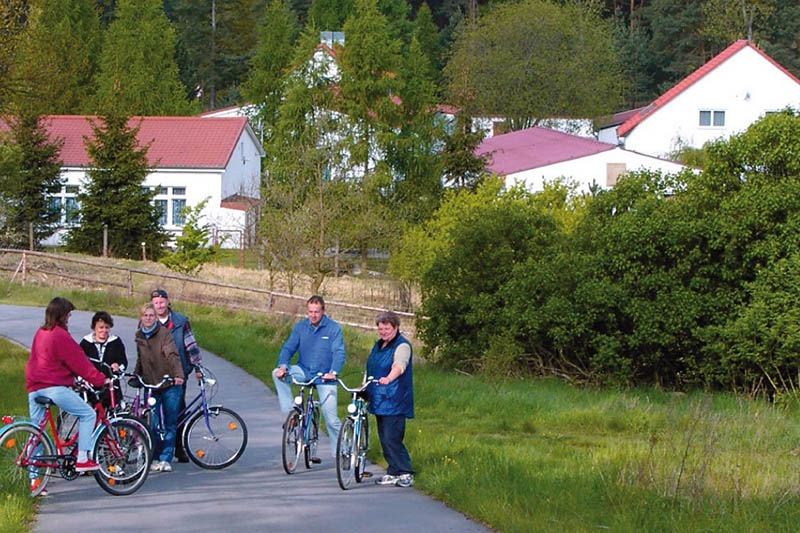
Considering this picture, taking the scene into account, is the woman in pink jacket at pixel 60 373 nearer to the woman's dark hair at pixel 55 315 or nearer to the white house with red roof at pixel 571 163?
the woman's dark hair at pixel 55 315

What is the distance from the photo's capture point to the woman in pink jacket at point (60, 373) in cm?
973

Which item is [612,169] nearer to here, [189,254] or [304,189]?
[304,189]

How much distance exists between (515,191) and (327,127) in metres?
8.89

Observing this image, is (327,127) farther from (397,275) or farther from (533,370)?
(533,370)

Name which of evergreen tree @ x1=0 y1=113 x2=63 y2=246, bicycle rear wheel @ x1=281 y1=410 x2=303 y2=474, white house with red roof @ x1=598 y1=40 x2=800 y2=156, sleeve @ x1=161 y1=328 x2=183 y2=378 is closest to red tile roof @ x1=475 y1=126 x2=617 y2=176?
white house with red roof @ x1=598 y1=40 x2=800 y2=156

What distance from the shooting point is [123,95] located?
7062 cm

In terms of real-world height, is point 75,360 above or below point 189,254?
below

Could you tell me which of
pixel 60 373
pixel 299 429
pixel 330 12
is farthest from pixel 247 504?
pixel 330 12

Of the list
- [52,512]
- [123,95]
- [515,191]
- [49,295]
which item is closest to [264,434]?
[52,512]

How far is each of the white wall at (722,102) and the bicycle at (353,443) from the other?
191ft

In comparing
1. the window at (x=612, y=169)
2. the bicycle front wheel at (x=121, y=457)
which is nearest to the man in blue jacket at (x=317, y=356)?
the bicycle front wheel at (x=121, y=457)

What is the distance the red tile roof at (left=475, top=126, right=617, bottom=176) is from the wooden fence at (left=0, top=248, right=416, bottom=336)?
21866 mm

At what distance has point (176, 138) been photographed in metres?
59.8

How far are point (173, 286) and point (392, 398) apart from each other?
23.6m
